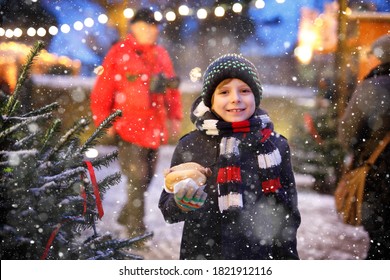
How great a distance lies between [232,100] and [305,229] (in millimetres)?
996

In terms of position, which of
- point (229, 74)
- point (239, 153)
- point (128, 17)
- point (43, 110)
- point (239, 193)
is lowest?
point (239, 193)

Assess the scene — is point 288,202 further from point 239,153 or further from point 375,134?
point 375,134

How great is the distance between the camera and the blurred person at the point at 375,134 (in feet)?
8.14

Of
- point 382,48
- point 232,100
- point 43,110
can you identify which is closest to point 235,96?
point 232,100

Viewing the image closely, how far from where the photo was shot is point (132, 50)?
8.52ft

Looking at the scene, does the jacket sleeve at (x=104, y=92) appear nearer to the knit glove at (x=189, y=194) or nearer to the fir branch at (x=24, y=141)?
the knit glove at (x=189, y=194)

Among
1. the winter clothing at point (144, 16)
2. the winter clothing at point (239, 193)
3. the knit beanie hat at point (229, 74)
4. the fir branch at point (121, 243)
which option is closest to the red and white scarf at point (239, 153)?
the winter clothing at point (239, 193)

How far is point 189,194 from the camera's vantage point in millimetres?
1896

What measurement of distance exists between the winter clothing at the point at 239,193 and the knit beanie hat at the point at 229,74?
0.26 feet

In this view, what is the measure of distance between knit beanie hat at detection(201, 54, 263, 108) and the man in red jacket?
603mm

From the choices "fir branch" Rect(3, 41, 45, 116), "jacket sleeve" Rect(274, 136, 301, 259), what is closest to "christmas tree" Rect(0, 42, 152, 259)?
"fir branch" Rect(3, 41, 45, 116)

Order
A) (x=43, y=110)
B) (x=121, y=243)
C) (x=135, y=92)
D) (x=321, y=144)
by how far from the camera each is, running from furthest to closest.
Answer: (x=321, y=144)
(x=135, y=92)
(x=121, y=243)
(x=43, y=110)

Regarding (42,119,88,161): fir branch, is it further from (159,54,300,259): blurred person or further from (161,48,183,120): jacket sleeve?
(161,48,183,120): jacket sleeve
